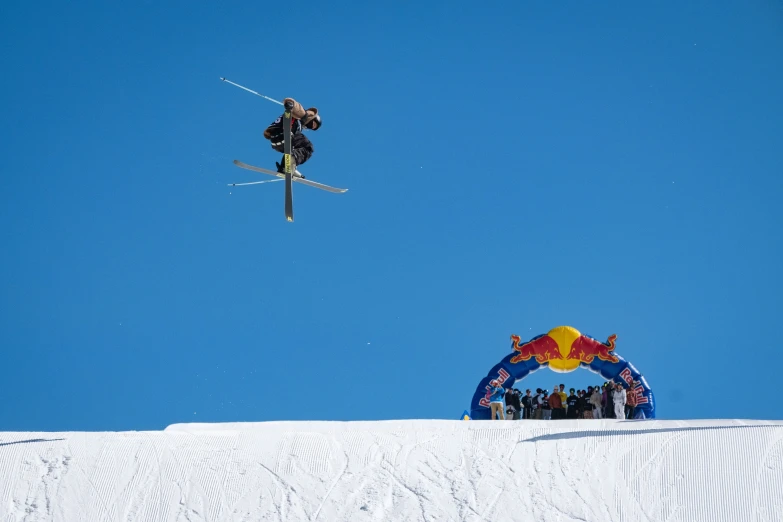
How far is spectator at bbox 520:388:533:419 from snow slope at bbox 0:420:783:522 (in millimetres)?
2793

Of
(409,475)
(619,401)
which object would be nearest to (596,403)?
(619,401)

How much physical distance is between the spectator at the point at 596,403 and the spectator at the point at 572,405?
21 centimetres

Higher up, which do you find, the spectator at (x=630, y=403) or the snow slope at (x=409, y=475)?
the spectator at (x=630, y=403)

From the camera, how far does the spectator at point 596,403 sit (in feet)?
46.6

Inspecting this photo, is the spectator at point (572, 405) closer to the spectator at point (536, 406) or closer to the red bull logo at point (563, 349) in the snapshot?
the spectator at point (536, 406)

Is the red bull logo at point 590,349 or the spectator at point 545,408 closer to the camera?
the spectator at point 545,408

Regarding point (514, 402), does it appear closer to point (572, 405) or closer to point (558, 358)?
point (572, 405)

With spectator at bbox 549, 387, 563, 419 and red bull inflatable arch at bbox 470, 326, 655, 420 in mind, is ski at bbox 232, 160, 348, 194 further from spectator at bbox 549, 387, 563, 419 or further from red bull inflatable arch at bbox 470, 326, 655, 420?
spectator at bbox 549, 387, 563, 419

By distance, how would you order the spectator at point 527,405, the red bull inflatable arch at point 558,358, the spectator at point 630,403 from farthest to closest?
the red bull inflatable arch at point 558,358
the spectator at point 630,403
the spectator at point 527,405

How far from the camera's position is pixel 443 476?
10547 millimetres

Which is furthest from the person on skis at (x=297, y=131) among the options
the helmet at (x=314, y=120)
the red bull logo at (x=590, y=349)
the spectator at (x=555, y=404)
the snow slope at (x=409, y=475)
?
the red bull logo at (x=590, y=349)

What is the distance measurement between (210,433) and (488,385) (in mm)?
5851

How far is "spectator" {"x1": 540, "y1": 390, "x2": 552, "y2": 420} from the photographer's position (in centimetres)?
1442

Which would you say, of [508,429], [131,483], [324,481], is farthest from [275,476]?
[508,429]
